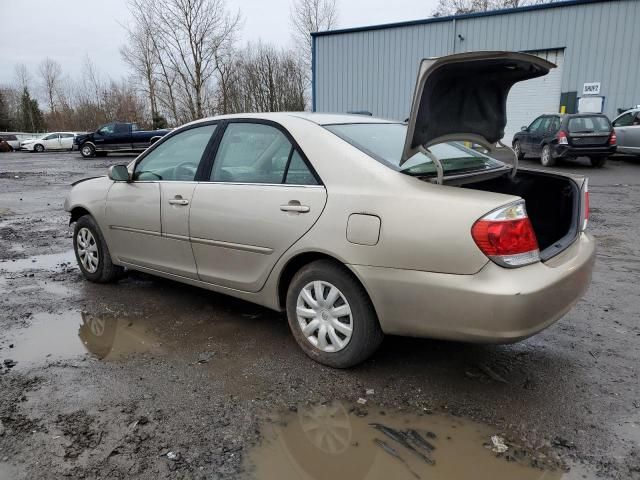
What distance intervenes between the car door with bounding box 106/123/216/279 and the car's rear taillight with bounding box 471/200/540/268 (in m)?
2.20

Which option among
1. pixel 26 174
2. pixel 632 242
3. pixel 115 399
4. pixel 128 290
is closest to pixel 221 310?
pixel 128 290

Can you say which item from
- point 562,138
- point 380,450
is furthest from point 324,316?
point 562,138

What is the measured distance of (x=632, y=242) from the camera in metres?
6.28

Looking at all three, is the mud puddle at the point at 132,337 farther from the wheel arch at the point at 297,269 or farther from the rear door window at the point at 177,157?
the rear door window at the point at 177,157

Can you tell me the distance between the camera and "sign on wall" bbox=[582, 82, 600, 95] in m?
19.1

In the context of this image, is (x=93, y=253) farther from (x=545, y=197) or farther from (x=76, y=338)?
(x=545, y=197)

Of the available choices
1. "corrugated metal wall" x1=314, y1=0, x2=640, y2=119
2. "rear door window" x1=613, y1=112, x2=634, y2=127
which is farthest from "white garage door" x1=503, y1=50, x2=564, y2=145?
"rear door window" x1=613, y1=112, x2=634, y2=127

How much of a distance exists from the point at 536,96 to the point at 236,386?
20.9 m

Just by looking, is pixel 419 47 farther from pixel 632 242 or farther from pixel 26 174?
pixel 632 242

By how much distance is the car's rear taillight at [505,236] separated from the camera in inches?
99.3

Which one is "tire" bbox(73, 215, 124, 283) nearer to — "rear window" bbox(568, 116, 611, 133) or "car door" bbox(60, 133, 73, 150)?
"rear window" bbox(568, 116, 611, 133)

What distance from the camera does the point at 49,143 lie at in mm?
35875

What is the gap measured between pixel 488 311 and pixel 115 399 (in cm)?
207

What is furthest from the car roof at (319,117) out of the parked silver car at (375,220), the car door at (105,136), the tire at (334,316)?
the car door at (105,136)
